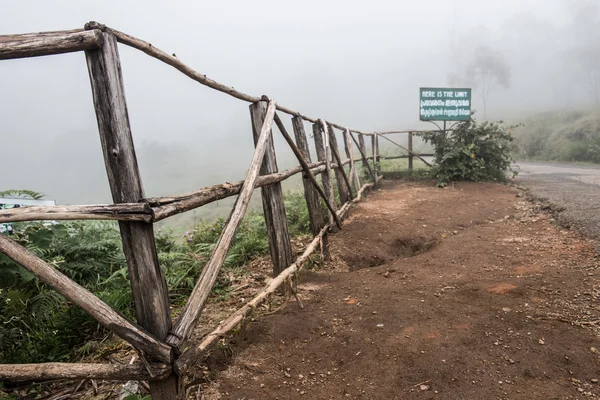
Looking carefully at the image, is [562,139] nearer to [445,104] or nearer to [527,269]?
[445,104]

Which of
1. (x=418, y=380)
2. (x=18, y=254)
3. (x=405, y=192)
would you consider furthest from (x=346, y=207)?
(x=18, y=254)

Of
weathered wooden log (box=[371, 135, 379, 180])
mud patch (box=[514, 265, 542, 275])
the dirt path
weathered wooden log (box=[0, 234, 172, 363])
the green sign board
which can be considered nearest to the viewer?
weathered wooden log (box=[0, 234, 172, 363])

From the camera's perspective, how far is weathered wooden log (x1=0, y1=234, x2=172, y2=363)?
1497 mm

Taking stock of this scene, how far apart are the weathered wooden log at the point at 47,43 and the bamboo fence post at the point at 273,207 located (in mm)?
1747

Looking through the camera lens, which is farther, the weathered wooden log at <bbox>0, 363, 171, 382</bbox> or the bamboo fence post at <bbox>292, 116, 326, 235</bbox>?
the bamboo fence post at <bbox>292, 116, 326, 235</bbox>

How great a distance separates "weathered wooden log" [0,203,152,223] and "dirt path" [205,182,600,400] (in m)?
1.08

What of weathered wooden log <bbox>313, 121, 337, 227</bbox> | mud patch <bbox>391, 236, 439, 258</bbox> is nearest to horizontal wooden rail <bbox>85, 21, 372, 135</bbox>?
weathered wooden log <bbox>313, 121, 337, 227</bbox>

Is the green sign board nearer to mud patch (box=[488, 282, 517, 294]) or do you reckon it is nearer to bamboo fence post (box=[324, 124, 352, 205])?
bamboo fence post (box=[324, 124, 352, 205])

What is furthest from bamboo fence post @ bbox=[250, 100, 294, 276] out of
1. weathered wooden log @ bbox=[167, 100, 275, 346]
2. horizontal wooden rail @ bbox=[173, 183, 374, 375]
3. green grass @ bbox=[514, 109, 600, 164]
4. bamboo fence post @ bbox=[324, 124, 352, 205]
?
green grass @ bbox=[514, 109, 600, 164]

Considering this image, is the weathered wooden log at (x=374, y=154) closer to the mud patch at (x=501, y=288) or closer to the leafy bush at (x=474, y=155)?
the leafy bush at (x=474, y=155)

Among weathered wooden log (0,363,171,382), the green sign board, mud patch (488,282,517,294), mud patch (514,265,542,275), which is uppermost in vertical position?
the green sign board

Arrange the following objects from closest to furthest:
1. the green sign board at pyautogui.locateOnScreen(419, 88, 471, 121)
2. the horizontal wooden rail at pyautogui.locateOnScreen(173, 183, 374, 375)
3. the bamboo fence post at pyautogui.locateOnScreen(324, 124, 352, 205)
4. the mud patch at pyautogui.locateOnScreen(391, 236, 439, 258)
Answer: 1. the horizontal wooden rail at pyautogui.locateOnScreen(173, 183, 374, 375)
2. the mud patch at pyautogui.locateOnScreen(391, 236, 439, 258)
3. the bamboo fence post at pyautogui.locateOnScreen(324, 124, 352, 205)
4. the green sign board at pyautogui.locateOnScreen(419, 88, 471, 121)

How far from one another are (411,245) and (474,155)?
5.48 metres

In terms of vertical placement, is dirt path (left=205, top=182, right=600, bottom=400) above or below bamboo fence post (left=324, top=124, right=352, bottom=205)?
below
